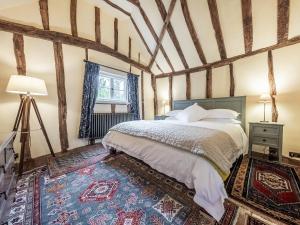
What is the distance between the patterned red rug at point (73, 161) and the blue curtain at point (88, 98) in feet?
1.97

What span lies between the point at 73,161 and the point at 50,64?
217 cm

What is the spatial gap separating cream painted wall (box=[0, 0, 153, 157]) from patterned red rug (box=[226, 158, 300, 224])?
11.4ft

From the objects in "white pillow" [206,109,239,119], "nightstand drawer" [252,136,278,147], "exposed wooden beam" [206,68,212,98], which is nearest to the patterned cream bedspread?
"nightstand drawer" [252,136,278,147]

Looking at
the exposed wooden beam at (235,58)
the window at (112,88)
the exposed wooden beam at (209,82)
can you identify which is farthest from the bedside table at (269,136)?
the window at (112,88)

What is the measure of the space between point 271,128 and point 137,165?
102 inches

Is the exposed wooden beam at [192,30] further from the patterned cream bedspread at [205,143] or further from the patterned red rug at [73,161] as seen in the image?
the patterned red rug at [73,161]

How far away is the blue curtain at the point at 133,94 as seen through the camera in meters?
4.53

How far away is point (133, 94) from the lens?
4617mm

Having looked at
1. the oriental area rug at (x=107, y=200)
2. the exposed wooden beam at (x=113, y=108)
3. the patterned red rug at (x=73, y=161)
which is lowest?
the oriental area rug at (x=107, y=200)

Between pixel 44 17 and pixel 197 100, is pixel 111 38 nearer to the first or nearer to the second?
pixel 44 17

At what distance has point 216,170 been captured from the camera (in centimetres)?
141

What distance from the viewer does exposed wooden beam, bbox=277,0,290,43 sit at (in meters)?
2.27

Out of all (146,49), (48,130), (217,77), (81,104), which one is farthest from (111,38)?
(217,77)

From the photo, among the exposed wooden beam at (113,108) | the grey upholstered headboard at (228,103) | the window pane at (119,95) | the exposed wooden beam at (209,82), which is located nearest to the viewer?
the grey upholstered headboard at (228,103)
